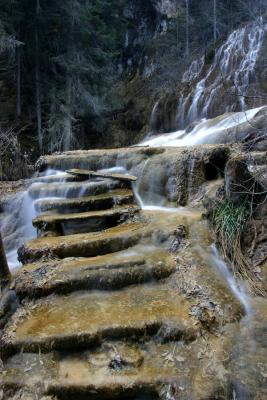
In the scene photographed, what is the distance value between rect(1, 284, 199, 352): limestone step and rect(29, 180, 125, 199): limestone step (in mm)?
3232

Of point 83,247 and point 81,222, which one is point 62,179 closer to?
point 81,222

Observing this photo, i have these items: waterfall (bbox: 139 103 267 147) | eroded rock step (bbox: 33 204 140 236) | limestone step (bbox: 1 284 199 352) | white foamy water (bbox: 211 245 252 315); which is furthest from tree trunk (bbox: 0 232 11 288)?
waterfall (bbox: 139 103 267 147)

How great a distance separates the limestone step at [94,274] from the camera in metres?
4.54

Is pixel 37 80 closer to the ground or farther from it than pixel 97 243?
farther from it

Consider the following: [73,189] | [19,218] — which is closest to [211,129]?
[73,189]

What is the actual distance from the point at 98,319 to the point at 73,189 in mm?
4033

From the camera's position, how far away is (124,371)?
11.2ft

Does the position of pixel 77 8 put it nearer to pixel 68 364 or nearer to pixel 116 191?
pixel 116 191

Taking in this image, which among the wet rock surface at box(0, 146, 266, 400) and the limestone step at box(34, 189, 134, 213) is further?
the limestone step at box(34, 189, 134, 213)

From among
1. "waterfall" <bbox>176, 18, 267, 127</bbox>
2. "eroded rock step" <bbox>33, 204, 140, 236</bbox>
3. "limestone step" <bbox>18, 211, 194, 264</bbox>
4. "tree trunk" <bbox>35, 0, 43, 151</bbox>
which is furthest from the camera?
"tree trunk" <bbox>35, 0, 43, 151</bbox>

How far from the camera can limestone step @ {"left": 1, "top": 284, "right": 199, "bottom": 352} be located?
373cm

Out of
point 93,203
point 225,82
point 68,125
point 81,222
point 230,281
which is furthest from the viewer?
point 68,125

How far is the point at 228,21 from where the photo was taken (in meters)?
23.7

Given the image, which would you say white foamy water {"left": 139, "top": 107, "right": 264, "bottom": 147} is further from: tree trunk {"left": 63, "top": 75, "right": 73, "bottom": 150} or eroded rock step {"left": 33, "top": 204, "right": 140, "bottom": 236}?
tree trunk {"left": 63, "top": 75, "right": 73, "bottom": 150}
